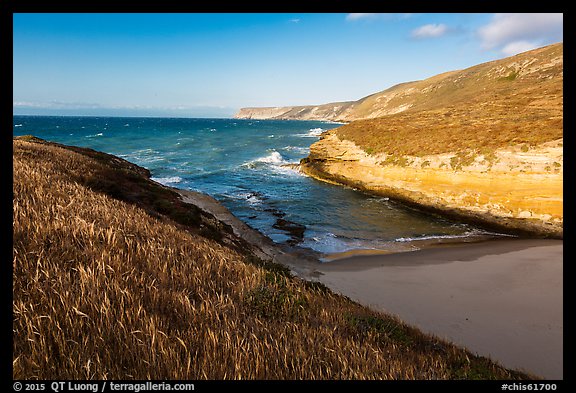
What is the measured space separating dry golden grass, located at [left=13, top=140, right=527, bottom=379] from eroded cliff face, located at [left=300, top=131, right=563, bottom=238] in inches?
826

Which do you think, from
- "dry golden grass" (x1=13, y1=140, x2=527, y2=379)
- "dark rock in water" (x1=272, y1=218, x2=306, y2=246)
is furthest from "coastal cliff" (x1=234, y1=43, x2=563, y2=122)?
"dry golden grass" (x1=13, y1=140, x2=527, y2=379)

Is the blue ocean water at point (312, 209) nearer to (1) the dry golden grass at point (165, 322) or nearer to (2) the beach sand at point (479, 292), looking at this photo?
(2) the beach sand at point (479, 292)

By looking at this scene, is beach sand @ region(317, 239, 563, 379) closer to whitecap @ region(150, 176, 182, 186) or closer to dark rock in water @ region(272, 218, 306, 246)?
dark rock in water @ region(272, 218, 306, 246)

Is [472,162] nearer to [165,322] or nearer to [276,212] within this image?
[276,212]

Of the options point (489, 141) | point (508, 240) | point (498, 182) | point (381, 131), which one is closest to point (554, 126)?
point (489, 141)

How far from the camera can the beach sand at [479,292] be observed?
8867 mm

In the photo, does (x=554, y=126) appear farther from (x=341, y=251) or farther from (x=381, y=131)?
(x=341, y=251)

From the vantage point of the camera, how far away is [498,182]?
72.4 ft

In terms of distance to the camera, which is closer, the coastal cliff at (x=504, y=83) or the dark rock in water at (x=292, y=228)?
the dark rock in water at (x=292, y=228)

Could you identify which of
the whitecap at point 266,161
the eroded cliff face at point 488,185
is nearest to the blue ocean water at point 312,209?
the eroded cliff face at point 488,185

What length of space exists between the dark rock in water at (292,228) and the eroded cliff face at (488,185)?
1206 centimetres

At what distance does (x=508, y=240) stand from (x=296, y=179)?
964 inches
